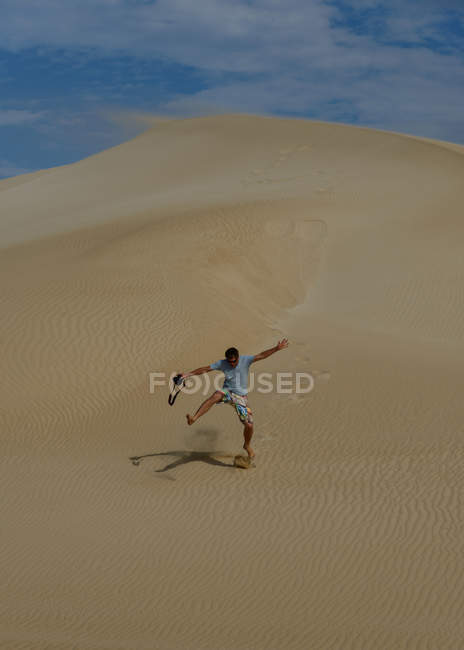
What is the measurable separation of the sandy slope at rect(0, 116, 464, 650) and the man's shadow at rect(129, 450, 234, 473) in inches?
2.5

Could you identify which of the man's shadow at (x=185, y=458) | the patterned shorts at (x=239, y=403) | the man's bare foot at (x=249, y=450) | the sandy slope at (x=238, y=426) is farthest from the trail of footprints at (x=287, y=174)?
the patterned shorts at (x=239, y=403)

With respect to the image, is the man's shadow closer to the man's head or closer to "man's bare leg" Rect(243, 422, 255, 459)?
"man's bare leg" Rect(243, 422, 255, 459)

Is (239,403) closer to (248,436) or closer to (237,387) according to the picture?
(237,387)

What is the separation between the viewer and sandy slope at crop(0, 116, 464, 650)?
6.43m

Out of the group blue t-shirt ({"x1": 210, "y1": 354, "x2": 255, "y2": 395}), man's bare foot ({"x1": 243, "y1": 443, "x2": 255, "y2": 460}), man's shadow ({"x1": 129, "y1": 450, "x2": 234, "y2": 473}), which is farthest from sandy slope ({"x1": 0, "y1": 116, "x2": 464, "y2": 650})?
blue t-shirt ({"x1": 210, "y1": 354, "x2": 255, "y2": 395})

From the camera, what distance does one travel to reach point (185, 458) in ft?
35.5

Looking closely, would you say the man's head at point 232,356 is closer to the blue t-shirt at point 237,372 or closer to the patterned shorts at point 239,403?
the blue t-shirt at point 237,372

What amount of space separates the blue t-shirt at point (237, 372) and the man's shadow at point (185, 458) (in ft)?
4.40

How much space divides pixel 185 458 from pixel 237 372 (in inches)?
78.9

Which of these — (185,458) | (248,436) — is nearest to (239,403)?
(248,436)

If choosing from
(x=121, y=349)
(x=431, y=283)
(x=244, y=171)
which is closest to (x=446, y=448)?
(x=121, y=349)

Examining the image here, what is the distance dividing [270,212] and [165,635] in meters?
17.4

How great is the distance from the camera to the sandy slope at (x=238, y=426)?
643cm

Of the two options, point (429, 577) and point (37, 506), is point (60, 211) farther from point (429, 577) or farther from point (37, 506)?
point (429, 577)
